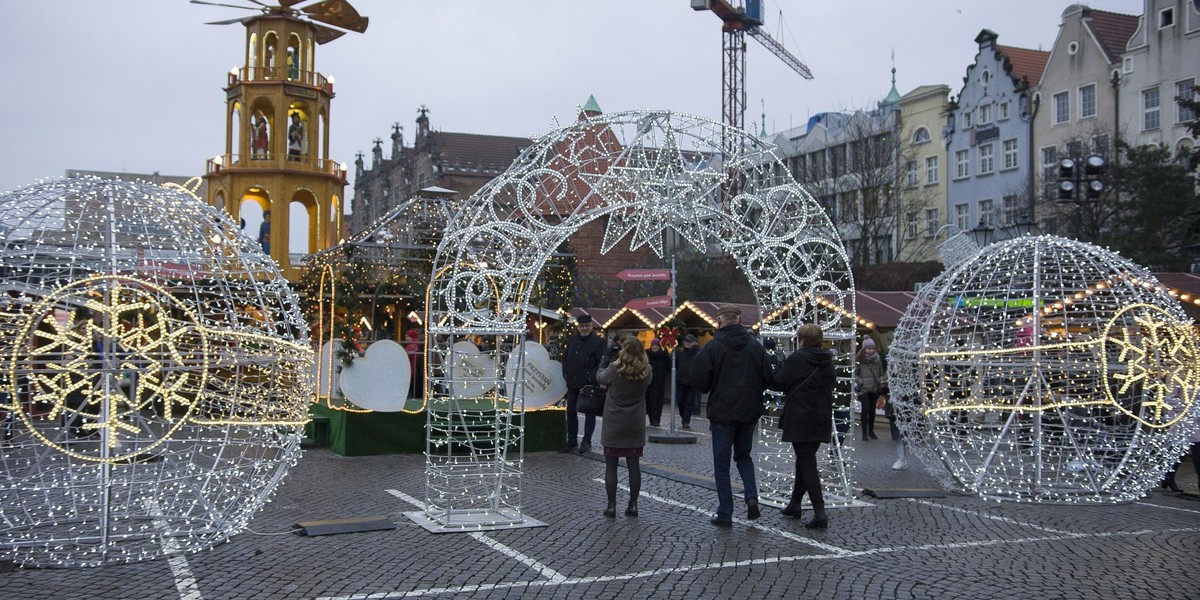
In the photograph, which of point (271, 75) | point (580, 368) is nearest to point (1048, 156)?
point (271, 75)

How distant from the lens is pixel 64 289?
6738 millimetres

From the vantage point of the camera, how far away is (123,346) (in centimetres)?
691

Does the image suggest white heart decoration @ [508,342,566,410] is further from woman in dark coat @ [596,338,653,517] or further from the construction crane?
the construction crane

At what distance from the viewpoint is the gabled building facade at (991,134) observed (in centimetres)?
3562

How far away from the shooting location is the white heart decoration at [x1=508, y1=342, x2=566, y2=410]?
14.0 metres

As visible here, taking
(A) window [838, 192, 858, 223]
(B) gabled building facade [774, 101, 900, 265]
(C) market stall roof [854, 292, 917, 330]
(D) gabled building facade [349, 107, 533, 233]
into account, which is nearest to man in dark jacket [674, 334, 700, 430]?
(C) market stall roof [854, 292, 917, 330]

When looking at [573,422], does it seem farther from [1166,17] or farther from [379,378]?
[1166,17]

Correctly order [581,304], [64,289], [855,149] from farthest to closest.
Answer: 1. [581,304]
2. [855,149]
3. [64,289]

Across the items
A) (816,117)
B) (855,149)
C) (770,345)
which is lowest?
(770,345)

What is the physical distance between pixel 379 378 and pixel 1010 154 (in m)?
28.9

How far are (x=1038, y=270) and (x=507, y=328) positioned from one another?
515 centimetres

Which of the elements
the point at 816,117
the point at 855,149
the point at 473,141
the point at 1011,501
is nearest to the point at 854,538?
the point at 1011,501

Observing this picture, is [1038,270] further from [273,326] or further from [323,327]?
[323,327]

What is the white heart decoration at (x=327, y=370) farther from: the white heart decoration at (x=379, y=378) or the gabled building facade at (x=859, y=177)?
the gabled building facade at (x=859, y=177)
